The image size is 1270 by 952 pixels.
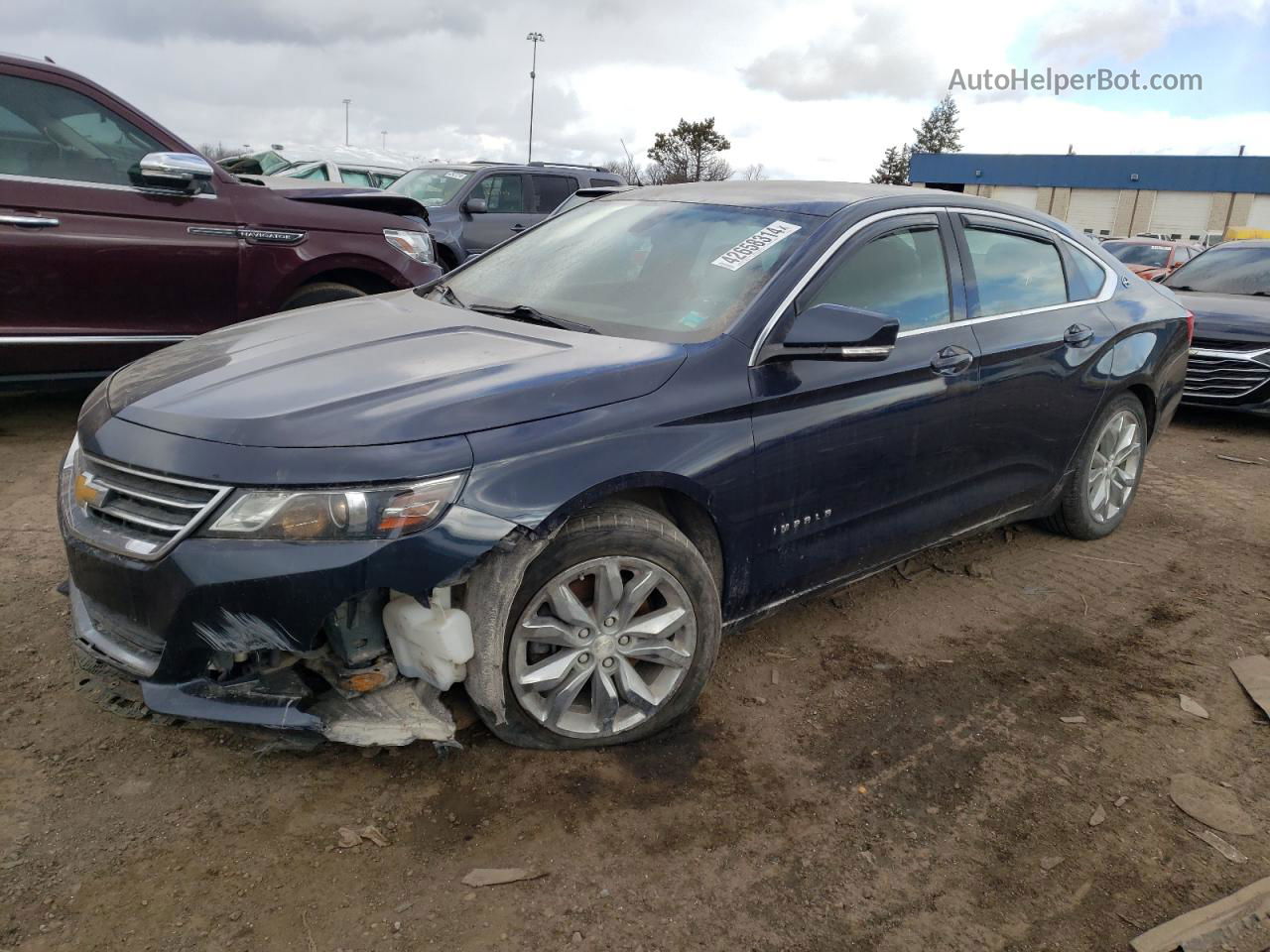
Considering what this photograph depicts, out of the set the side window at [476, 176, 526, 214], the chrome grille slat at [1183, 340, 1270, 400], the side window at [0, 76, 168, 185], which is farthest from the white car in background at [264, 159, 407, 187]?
the chrome grille slat at [1183, 340, 1270, 400]

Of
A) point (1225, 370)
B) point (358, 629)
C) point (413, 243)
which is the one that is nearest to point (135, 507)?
point (358, 629)

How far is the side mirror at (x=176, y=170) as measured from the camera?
5051mm

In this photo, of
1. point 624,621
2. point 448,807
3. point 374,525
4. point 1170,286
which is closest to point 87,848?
point 448,807

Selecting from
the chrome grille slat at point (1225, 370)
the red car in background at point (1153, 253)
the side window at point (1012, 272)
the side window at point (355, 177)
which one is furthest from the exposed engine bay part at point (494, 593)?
the red car in background at point (1153, 253)

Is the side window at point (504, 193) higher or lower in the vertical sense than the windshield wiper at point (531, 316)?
higher

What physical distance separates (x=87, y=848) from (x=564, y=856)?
1.14 meters

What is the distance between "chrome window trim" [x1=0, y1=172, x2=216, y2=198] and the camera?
4926 mm

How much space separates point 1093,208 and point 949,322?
186ft

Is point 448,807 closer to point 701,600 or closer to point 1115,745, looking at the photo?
point 701,600

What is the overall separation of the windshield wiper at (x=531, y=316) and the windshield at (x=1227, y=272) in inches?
302

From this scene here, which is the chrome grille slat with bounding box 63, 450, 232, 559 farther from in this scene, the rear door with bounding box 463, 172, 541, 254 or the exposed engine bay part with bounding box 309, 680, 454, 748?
the rear door with bounding box 463, 172, 541, 254

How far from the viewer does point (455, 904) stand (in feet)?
7.20

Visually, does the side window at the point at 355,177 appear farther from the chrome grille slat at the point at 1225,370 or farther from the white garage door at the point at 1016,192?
the white garage door at the point at 1016,192

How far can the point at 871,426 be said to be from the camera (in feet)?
10.6
